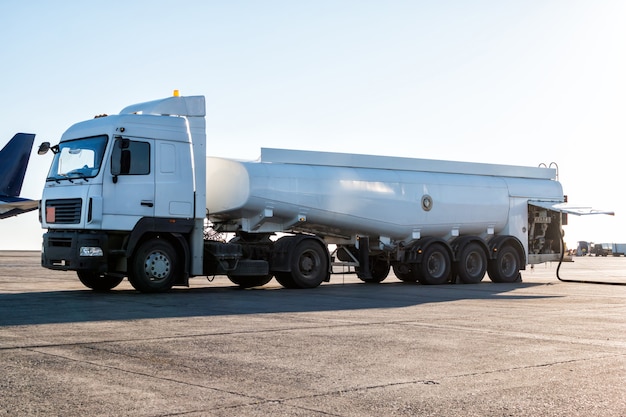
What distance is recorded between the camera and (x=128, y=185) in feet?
58.1

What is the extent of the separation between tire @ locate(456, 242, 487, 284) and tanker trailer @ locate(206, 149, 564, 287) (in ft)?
0.11

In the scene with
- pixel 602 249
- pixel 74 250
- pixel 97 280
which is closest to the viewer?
pixel 74 250

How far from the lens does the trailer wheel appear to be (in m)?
23.6

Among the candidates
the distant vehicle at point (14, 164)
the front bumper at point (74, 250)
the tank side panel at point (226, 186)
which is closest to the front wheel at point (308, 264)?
the tank side panel at point (226, 186)

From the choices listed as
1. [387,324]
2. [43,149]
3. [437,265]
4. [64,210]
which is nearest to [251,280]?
[64,210]

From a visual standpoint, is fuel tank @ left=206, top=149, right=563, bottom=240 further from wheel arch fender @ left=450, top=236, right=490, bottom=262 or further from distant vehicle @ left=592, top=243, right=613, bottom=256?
distant vehicle @ left=592, top=243, right=613, bottom=256

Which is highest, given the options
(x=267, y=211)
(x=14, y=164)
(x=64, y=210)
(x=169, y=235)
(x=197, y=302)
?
(x=14, y=164)

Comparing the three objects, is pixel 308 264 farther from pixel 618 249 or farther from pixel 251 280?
pixel 618 249

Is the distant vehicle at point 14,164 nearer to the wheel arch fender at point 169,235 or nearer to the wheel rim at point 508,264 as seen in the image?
the wheel rim at point 508,264

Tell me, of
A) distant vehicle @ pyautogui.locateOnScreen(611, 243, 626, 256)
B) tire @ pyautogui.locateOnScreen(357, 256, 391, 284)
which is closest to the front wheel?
tire @ pyautogui.locateOnScreen(357, 256, 391, 284)

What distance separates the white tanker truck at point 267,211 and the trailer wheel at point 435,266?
41 mm

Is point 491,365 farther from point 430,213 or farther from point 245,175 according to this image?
point 430,213

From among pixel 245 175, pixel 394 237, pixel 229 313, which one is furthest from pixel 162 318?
pixel 394 237

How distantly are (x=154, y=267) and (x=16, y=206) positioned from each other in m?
35.7
